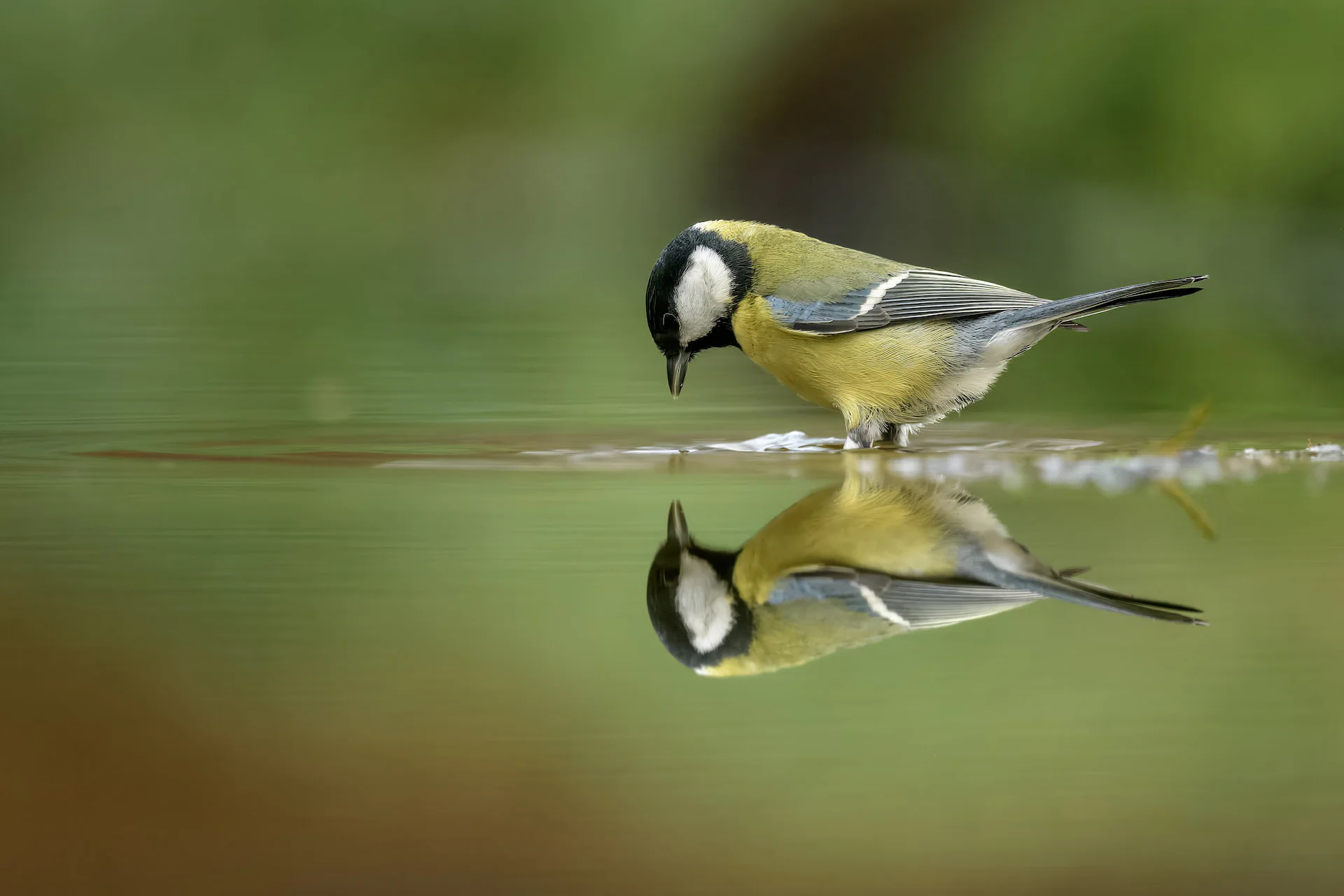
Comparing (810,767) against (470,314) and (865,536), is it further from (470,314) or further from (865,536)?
(470,314)

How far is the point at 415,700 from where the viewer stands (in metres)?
1.96

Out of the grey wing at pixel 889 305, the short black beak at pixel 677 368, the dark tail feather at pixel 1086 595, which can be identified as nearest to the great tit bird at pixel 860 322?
the grey wing at pixel 889 305

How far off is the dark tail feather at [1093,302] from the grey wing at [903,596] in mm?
1363

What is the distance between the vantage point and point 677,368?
464 cm

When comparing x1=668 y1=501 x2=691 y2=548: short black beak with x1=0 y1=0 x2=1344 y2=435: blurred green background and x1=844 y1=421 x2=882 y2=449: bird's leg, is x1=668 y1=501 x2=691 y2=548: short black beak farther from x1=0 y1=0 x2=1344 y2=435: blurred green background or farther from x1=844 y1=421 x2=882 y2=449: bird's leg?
x1=0 y1=0 x2=1344 y2=435: blurred green background

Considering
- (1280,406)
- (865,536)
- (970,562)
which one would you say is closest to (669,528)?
(865,536)

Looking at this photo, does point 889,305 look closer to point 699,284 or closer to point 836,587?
point 699,284

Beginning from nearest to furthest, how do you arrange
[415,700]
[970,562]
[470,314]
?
1. [415,700]
2. [970,562]
3. [470,314]

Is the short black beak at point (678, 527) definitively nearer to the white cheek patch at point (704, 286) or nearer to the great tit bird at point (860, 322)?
the great tit bird at point (860, 322)

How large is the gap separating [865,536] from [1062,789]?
43.3 inches

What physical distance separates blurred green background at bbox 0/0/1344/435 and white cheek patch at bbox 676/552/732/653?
213cm

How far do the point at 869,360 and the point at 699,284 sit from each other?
0.53m

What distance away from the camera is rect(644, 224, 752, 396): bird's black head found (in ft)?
14.6

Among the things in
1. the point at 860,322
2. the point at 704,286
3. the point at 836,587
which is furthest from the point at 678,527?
the point at 704,286
